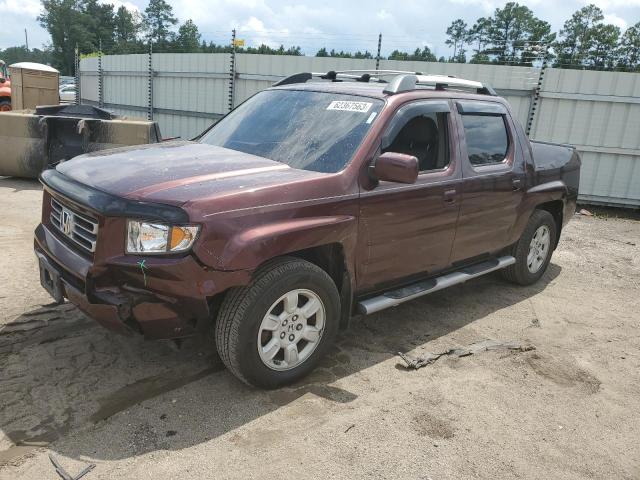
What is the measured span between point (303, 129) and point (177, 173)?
106 centimetres

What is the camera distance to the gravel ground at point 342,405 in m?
2.77

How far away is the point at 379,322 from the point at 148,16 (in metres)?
106

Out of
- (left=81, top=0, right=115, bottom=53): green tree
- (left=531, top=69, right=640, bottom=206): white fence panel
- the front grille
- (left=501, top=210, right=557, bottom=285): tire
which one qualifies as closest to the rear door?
(left=501, top=210, right=557, bottom=285): tire

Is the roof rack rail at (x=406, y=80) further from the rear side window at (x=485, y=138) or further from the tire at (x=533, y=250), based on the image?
the tire at (x=533, y=250)

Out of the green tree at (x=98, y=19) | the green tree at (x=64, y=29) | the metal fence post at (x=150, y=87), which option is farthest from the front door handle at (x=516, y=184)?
the green tree at (x=98, y=19)

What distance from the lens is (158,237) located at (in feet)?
9.43

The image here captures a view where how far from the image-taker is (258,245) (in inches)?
117

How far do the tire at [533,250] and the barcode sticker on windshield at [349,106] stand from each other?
241 centimetres

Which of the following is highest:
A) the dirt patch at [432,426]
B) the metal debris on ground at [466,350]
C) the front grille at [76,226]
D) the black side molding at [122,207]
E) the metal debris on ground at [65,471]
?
the black side molding at [122,207]

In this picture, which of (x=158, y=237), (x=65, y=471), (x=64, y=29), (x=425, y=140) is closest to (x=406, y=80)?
(x=425, y=140)

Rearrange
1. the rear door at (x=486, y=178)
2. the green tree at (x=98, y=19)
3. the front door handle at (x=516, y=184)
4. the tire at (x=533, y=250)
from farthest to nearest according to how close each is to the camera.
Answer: the green tree at (x=98, y=19) → the tire at (x=533, y=250) → the front door handle at (x=516, y=184) → the rear door at (x=486, y=178)

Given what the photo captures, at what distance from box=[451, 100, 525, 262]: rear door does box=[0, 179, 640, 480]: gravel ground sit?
2.35 ft

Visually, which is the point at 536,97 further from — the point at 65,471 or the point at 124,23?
the point at 124,23

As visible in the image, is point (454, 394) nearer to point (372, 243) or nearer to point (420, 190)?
point (372, 243)
